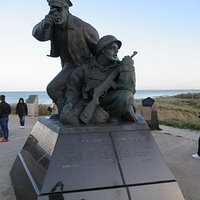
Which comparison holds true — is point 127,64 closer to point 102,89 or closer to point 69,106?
point 102,89

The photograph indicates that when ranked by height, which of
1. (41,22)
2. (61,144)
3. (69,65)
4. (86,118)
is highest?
(41,22)

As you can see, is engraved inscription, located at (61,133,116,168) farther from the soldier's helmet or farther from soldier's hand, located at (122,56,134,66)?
the soldier's helmet

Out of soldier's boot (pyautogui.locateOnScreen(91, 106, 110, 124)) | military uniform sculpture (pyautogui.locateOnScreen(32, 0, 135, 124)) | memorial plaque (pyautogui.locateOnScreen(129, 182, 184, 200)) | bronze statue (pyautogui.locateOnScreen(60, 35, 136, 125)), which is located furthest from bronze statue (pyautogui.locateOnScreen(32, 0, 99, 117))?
memorial plaque (pyautogui.locateOnScreen(129, 182, 184, 200))

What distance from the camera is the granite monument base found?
3.36 metres

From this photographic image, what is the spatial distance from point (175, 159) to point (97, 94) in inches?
137

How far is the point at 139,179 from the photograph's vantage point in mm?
3576

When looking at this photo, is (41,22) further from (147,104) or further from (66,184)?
(147,104)

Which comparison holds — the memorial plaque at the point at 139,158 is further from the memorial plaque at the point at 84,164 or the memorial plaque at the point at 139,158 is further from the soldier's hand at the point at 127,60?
the soldier's hand at the point at 127,60

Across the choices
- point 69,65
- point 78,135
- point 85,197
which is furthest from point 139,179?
point 69,65

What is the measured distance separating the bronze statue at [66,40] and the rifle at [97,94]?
798 millimetres

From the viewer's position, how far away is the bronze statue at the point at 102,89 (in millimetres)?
4102

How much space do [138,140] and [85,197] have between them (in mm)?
1119

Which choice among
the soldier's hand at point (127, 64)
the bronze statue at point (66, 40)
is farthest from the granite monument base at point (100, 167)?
the bronze statue at point (66, 40)

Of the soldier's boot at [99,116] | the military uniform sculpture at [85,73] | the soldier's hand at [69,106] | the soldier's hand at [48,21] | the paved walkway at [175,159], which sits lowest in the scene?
the paved walkway at [175,159]
